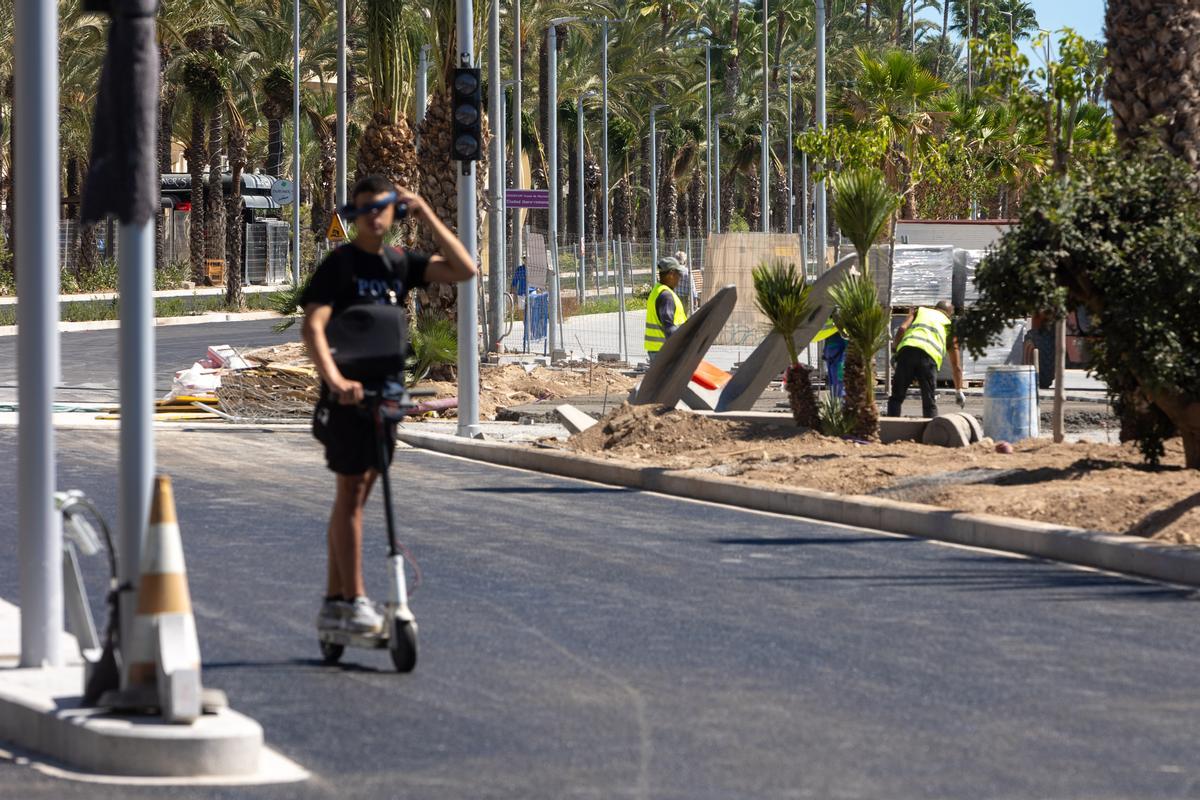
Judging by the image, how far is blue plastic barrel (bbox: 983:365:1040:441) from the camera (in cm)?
1788

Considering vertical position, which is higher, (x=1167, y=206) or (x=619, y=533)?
(x=1167, y=206)

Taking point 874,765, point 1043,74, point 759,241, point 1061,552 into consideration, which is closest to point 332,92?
point 759,241

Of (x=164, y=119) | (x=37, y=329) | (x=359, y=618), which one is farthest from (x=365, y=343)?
(x=164, y=119)

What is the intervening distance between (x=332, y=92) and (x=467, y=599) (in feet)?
228

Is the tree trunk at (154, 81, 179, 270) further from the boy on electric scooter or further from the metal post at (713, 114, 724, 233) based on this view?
the boy on electric scooter

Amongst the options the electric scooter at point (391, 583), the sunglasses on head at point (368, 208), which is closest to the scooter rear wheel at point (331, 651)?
the electric scooter at point (391, 583)

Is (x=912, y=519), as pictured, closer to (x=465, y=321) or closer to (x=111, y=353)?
(x=465, y=321)

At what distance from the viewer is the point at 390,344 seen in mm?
7691

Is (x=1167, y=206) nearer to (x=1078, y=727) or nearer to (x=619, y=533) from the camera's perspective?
(x=619, y=533)

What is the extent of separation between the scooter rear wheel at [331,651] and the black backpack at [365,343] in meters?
1.06

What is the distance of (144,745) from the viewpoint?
600cm

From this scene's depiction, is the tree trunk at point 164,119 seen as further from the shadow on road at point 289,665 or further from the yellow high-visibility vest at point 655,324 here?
the shadow on road at point 289,665

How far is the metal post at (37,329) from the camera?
22.8 feet

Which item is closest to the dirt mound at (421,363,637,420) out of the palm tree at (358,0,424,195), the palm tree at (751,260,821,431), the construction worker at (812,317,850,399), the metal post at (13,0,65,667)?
the construction worker at (812,317,850,399)
